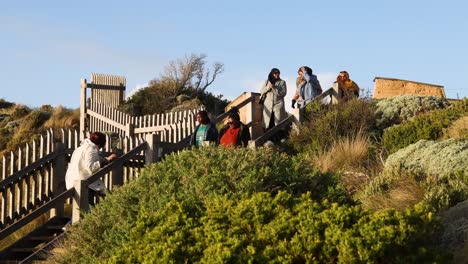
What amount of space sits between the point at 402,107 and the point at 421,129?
3064 millimetres

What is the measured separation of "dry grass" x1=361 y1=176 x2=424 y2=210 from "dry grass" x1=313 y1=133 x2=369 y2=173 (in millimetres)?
3717

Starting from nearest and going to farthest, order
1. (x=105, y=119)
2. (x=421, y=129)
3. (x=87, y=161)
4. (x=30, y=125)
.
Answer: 1. (x=87, y=161)
2. (x=421, y=129)
3. (x=105, y=119)
4. (x=30, y=125)

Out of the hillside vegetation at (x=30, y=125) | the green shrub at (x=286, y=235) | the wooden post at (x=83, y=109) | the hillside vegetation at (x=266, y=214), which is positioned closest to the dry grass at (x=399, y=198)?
the hillside vegetation at (x=266, y=214)

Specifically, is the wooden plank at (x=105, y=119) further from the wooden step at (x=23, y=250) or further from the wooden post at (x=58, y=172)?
the wooden step at (x=23, y=250)

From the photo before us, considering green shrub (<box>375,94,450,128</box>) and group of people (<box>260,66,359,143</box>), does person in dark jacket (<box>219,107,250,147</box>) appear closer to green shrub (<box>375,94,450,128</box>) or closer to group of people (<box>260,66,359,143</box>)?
group of people (<box>260,66,359,143</box>)

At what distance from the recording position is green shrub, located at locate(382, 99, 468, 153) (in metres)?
17.8

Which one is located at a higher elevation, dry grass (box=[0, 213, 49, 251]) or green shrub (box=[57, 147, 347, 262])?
green shrub (box=[57, 147, 347, 262])

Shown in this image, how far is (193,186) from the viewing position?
8.98 metres

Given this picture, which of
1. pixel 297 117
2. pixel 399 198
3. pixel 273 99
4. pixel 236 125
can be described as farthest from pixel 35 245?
pixel 273 99

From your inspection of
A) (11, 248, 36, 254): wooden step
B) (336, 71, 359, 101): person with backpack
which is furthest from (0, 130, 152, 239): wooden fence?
(336, 71, 359, 101): person with backpack

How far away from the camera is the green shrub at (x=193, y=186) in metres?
8.95

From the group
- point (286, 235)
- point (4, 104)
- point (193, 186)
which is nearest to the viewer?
point (286, 235)

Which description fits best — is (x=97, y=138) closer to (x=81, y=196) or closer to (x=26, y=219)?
(x=81, y=196)

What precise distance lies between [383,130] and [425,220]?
1192cm
